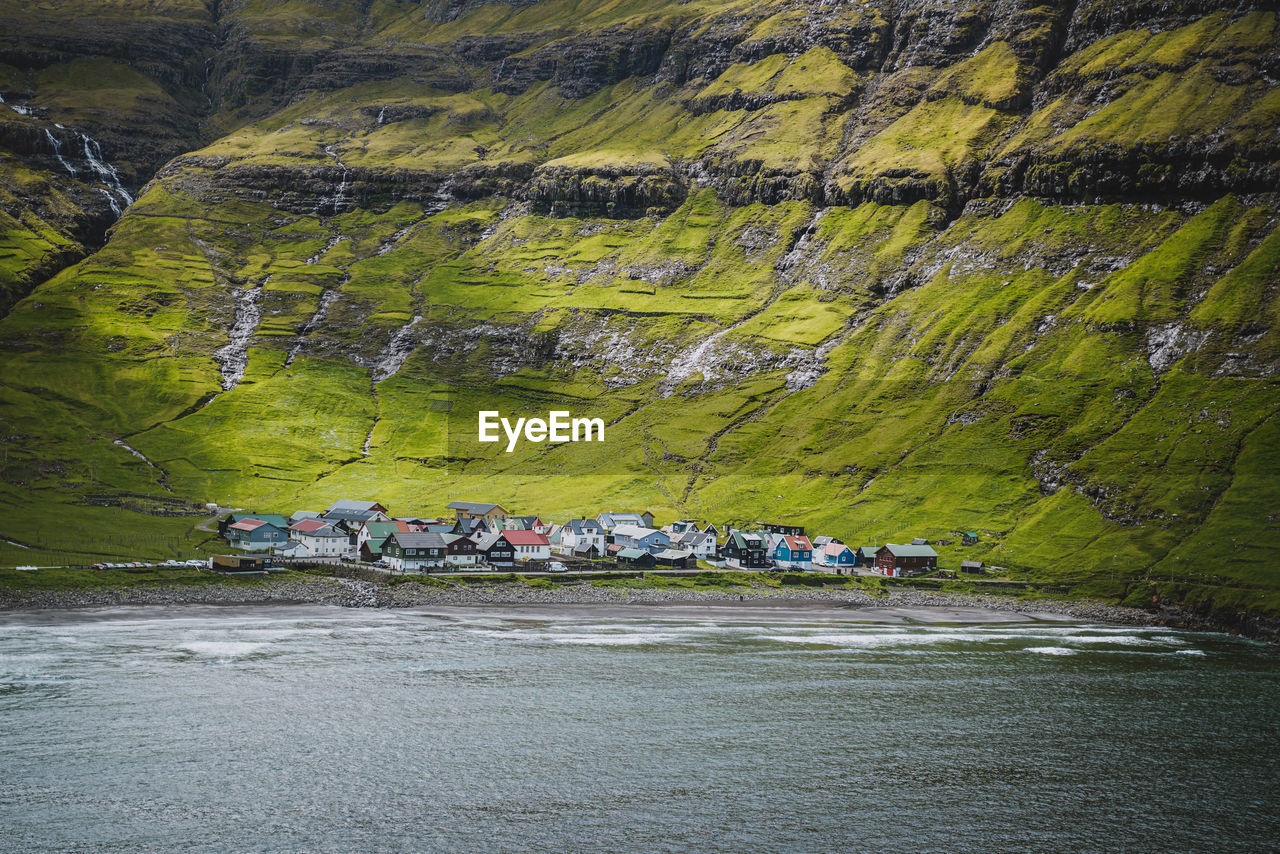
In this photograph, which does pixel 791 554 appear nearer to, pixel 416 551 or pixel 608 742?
pixel 416 551

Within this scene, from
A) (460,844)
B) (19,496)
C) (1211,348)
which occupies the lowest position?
(460,844)

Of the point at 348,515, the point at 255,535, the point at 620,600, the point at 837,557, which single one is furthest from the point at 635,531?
the point at 255,535

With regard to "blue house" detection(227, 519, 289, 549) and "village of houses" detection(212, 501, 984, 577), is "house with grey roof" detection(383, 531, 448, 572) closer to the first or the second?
"village of houses" detection(212, 501, 984, 577)

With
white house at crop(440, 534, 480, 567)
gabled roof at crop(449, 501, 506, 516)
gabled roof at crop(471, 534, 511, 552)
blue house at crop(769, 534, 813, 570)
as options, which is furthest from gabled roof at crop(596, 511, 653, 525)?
white house at crop(440, 534, 480, 567)

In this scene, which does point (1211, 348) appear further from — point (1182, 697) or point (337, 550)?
point (337, 550)

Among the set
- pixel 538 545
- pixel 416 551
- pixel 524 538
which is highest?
pixel 524 538

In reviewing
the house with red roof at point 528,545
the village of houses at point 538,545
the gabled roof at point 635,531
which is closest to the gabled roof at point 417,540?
the village of houses at point 538,545

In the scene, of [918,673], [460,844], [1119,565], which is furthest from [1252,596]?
[460,844]
